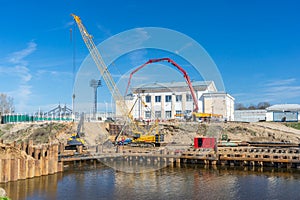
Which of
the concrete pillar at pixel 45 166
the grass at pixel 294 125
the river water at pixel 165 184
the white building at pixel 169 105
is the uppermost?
the white building at pixel 169 105

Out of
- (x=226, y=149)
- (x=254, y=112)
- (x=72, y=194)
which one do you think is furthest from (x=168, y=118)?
(x=72, y=194)

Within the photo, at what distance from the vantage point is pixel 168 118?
53844mm

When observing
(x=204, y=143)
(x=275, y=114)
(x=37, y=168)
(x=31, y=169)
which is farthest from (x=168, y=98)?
(x=31, y=169)

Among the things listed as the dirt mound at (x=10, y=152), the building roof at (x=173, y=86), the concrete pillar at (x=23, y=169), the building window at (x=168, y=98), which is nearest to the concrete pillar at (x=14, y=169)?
the concrete pillar at (x=23, y=169)

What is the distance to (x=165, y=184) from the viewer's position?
19.8 meters

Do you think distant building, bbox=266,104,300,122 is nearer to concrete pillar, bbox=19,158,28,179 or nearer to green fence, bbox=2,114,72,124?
green fence, bbox=2,114,72,124

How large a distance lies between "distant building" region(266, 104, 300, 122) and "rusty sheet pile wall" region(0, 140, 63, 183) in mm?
44743

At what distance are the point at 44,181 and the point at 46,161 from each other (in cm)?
243

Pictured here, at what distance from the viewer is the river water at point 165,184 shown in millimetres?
16969

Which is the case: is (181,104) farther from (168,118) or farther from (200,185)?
(200,185)

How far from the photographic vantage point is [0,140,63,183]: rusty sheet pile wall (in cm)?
1939

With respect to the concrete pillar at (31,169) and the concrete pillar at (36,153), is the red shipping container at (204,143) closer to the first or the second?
the concrete pillar at (36,153)

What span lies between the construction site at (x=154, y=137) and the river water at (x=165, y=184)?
128 cm

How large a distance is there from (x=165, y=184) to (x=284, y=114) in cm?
4454
